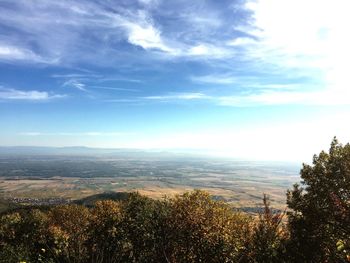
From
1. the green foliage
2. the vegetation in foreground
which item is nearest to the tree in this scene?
the vegetation in foreground

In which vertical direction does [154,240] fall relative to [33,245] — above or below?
above

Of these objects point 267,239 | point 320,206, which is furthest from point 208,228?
point 267,239

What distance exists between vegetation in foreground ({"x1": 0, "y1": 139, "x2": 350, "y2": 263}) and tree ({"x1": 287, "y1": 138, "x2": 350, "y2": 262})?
0.28ft

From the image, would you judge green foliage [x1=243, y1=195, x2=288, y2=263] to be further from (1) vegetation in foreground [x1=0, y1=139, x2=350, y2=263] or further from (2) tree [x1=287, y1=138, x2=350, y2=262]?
(2) tree [x1=287, y1=138, x2=350, y2=262]

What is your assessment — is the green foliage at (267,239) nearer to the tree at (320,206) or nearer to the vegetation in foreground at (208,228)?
the vegetation in foreground at (208,228)

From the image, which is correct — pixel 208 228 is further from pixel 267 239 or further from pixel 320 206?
pixel 267 239

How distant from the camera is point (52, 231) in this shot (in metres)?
63.3

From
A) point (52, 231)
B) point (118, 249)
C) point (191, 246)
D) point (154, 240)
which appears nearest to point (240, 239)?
point (191, 246)

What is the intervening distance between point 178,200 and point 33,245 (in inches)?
1344

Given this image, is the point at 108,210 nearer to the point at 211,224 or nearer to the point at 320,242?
the point at 211,224

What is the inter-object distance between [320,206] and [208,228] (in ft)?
43.0

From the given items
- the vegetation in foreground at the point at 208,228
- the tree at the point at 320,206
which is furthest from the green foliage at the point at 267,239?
the tree at the point at 320,206

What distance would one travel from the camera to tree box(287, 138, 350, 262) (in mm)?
30656

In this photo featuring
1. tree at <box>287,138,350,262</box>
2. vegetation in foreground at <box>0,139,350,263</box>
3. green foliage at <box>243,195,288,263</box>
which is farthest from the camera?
tree at <box>287,138,350,262</box>
